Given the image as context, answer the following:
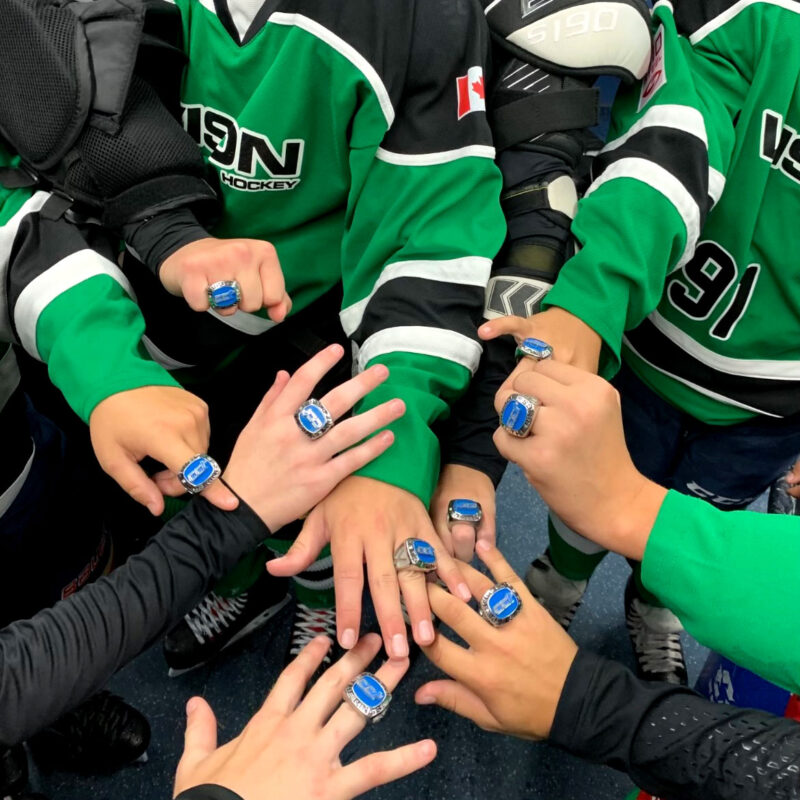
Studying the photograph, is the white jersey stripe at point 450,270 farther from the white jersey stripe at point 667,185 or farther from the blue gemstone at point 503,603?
the blue gemstone at point 503,603

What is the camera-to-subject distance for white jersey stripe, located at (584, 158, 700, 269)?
729 mm

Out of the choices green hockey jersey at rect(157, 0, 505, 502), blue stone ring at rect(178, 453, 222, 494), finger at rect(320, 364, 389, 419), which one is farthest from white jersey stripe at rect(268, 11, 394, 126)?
blue stone ring at rect(178, 453, 222, 494)

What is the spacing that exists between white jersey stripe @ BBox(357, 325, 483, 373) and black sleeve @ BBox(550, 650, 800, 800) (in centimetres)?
31

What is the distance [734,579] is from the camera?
0.60 metres

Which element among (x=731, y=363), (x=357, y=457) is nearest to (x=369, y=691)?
(x=357, y=457)

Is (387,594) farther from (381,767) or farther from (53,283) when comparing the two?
(53,283)

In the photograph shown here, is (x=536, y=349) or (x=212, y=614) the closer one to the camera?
(x=536, y=349)

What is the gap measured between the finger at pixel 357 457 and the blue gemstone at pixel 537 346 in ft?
0.54

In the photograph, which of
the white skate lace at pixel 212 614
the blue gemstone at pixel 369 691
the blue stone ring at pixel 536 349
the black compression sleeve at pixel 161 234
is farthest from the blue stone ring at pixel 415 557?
the white skate lace at pixel 212 614

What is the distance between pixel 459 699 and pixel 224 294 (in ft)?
1.45

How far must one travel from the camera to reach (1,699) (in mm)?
563

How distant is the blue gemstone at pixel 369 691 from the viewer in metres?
0.62

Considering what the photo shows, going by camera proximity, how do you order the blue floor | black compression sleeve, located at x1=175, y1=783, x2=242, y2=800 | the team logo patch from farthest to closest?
Answer: the blue floor → the team logo patch → black compression sleeve, located at x1=175, y1=783, x2=242, y2=800

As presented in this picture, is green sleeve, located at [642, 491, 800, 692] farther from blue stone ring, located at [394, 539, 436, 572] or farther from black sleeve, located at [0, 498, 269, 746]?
black sleeve, located at [0, 498, 269, 746]
